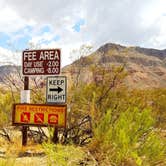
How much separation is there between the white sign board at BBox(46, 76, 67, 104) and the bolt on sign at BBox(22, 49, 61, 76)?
0.76ft

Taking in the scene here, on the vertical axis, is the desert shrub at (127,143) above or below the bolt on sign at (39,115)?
below

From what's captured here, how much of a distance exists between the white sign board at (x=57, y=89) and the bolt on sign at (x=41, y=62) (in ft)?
0.76

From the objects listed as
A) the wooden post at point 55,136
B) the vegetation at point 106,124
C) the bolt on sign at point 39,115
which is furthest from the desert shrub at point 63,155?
the bolt on sign at point 39,115

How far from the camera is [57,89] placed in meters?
12.6

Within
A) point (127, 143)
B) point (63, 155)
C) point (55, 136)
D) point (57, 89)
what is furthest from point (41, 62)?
point (63, 155)

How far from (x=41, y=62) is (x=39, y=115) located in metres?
1.50

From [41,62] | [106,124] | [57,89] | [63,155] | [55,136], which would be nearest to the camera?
[63,155]

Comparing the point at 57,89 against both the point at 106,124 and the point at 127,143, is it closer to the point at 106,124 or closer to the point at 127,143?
the point at 106,124

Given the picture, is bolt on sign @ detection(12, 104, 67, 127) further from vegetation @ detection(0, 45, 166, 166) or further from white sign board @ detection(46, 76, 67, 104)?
vegetation @ detection(0, 45, 166, 166)

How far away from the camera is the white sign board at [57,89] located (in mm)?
12484

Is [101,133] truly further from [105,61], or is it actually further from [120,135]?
[105,61]

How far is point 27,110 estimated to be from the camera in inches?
508

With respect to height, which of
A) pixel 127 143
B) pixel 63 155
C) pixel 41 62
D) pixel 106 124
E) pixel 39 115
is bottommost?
pixel 63 155

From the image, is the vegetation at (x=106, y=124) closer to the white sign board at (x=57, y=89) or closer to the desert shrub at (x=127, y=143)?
the desert shrub at (x=127, y=143)
